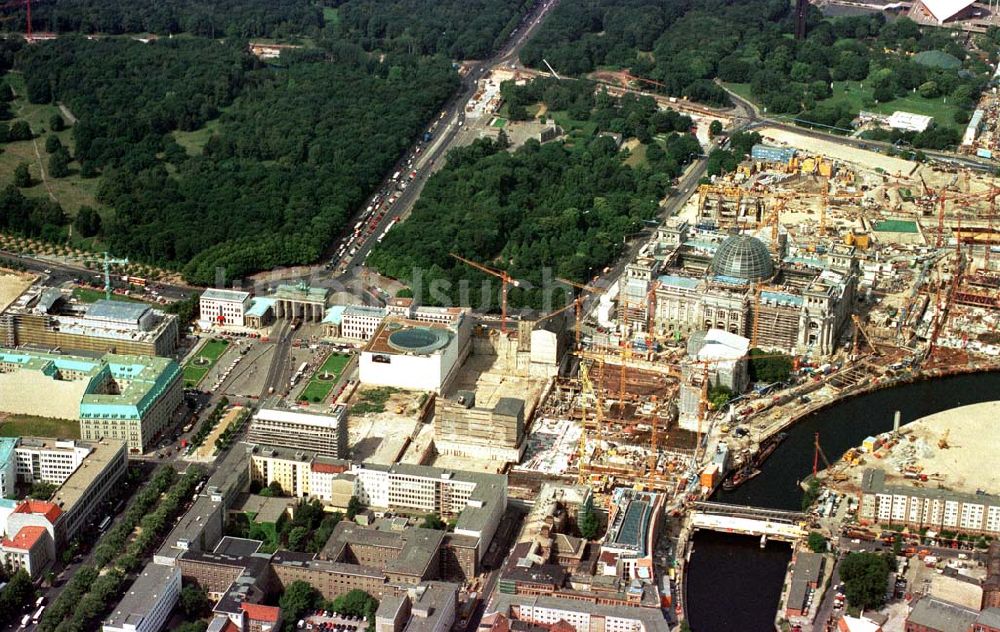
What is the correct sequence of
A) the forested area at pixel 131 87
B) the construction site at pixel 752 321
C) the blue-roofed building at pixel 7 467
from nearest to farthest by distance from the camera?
the blue-roofed building at pixel 7 467 → the construction site at pixel 752 321 → the forested area at pixel 131 87

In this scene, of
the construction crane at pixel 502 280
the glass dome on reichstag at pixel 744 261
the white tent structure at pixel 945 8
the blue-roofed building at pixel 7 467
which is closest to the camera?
the blue-roofed building at pixel 7 467

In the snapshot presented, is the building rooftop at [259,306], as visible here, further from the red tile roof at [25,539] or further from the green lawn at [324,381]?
the red tile roof at [25,539]

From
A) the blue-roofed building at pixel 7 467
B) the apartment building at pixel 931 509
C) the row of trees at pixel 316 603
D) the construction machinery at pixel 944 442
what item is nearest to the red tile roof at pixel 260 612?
the row of trees at pixel 316 603

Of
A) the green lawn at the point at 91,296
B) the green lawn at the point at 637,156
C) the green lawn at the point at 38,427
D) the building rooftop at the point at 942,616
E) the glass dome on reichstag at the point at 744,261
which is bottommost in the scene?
the building rooftop at the point at 942,616

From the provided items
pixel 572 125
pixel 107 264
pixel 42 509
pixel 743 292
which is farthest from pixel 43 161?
pixel 42 509

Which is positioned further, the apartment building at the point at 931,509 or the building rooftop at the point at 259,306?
the building rooftop at the point at 259,306

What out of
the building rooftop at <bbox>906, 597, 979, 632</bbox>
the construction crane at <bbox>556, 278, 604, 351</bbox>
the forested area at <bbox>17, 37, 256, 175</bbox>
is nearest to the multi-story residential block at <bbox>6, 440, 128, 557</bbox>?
the construction crane at <bbox>556, 278, 604, 351</bbox>

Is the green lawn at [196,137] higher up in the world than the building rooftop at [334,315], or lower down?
higher up

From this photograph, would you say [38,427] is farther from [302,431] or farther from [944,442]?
[944,442]
